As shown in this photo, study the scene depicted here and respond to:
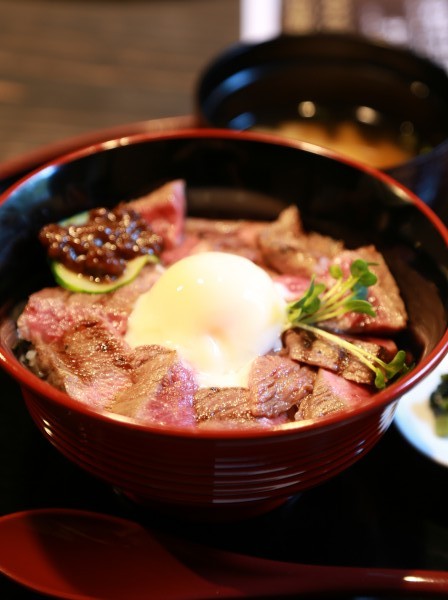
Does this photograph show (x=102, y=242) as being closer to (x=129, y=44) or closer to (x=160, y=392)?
(x=160, y=392)

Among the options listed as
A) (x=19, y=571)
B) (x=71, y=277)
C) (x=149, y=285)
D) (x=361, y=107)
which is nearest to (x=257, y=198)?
(x=149, y=285)

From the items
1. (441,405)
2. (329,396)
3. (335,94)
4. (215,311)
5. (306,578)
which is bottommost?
(306,578)

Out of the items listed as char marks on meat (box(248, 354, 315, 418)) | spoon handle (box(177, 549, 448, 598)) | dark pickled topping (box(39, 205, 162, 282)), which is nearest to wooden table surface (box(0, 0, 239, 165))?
dark pickled topping (box(39, 205, 162, 282))

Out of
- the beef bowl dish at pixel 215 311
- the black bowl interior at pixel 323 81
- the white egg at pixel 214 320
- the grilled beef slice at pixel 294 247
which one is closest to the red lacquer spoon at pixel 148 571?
the beef bowl dish at pixel 215 311

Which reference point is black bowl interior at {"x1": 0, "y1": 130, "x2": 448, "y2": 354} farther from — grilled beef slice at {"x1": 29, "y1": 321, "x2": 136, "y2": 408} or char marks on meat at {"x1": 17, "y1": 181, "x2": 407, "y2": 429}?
grilled beef slice at {"x1": 29, "y1": 321, "x2": 136, "y2": 408}

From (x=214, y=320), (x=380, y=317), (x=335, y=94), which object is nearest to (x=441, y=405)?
(x=380, y=317)

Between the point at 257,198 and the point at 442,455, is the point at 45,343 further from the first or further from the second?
the point at 442,455

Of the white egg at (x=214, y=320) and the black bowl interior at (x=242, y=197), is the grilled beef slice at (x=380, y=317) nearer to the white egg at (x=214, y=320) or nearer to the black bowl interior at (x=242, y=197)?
the black bowl interior at (x=242, y=197)

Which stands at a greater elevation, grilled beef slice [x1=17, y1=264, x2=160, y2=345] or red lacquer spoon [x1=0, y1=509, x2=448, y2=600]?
grilled beef slice [x1=17, y1=264, x2=160, y2=345]
